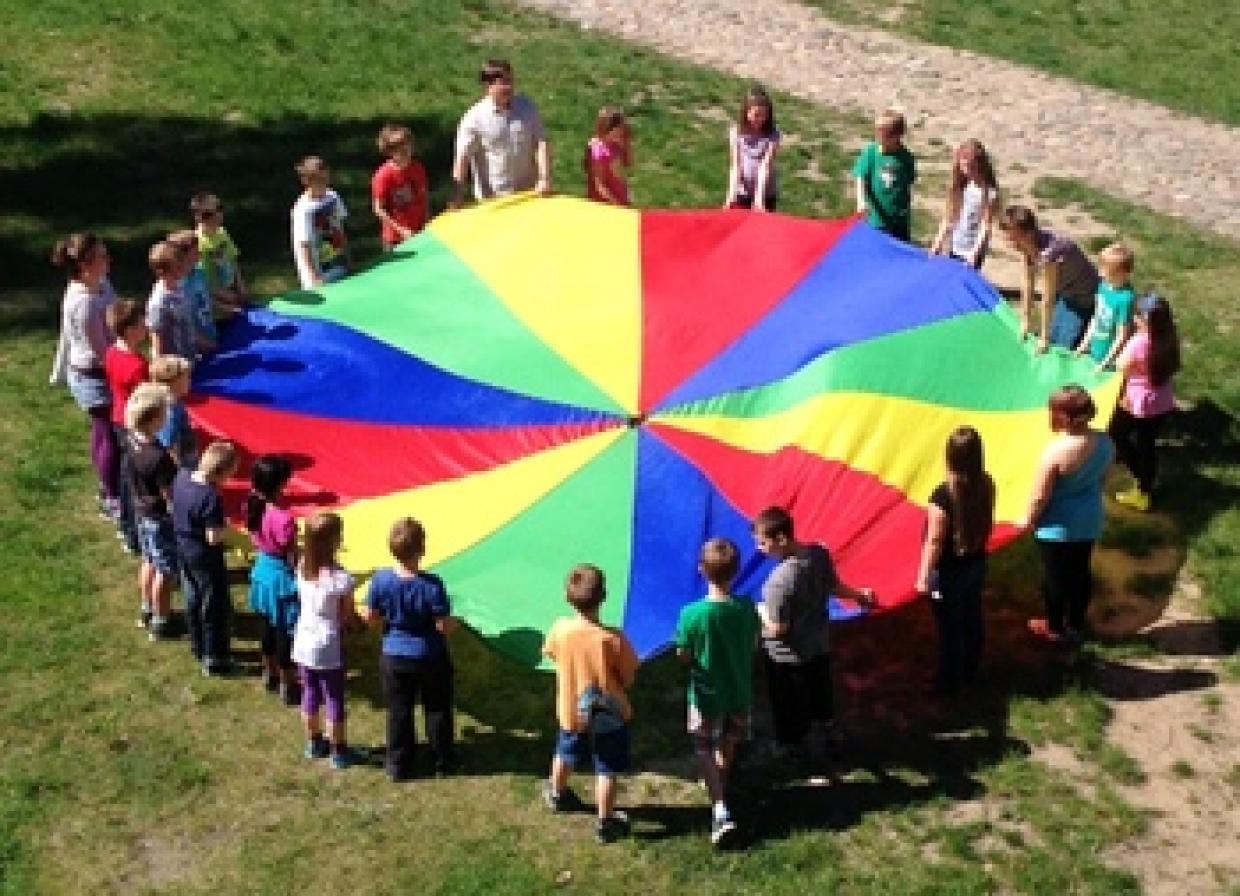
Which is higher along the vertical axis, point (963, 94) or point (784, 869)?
point (963, 94)

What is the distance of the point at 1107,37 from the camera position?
636 inches

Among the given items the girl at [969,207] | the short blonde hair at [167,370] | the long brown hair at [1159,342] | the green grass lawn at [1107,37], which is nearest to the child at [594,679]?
the short blonde hair at [167,370]

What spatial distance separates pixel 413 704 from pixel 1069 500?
2.97 m

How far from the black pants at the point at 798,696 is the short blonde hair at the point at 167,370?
9.65 feet

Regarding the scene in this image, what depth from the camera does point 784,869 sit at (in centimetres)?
696

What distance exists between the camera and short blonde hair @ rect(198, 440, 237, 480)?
7598 millimetres

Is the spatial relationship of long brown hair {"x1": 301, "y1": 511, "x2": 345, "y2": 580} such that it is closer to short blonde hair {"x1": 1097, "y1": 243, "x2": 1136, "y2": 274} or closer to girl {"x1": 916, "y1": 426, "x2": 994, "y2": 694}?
girl {"x1": 916, "y1": 426, "x2": 994, "y2": 694}

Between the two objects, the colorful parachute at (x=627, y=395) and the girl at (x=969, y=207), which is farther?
the girl at (x=969, y=207)

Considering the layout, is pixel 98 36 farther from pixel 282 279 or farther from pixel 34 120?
pixel 282 279

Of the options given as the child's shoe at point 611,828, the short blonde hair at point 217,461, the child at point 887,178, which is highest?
the child at point 887,178

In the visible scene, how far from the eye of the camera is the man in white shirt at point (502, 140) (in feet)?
34.2

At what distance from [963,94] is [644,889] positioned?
955 centimetres

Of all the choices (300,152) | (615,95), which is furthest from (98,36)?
(615,95)

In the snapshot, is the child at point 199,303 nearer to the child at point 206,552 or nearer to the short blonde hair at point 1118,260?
the child at point 206,552
